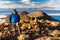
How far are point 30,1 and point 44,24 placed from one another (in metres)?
3.70

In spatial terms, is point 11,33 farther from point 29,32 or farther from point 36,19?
point 36,19

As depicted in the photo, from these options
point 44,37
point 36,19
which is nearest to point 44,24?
point 36,19

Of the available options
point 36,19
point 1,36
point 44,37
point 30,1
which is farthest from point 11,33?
point 30,1

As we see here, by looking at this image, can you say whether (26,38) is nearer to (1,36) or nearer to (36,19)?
(1,36)

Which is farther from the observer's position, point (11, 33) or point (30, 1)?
point (30, 1)

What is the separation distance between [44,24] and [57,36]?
246cm

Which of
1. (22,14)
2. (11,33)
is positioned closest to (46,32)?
(11,33)

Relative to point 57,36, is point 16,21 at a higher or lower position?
higher

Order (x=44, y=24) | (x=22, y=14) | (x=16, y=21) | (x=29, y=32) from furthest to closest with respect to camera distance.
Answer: (x=22, y=14)
(x=44, y=24)
(x=29, y=32)
(x=16, y=21)

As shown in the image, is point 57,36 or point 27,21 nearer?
point 57,36

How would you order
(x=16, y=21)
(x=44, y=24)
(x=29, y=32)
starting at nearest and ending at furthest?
1. (x=16, y=21)
2. (x=29, y=32)
3. (x=44, y=24)

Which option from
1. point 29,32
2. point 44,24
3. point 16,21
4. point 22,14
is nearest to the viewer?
point 16,21

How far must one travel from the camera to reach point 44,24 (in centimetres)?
2297

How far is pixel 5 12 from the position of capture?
2550cm
